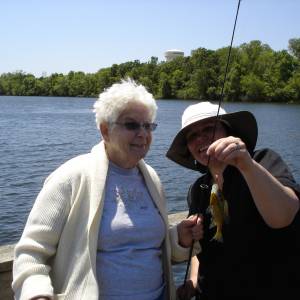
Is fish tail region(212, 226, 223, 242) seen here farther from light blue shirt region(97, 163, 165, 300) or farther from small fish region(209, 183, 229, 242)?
light blue shirt region(97, 163, 165, 300)

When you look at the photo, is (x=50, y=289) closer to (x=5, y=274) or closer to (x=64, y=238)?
(x=64, y=238)

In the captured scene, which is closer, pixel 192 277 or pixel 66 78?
pixel 192 277

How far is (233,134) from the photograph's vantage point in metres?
3.34

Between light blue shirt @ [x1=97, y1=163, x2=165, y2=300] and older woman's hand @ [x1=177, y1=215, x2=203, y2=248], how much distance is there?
0.19 meters

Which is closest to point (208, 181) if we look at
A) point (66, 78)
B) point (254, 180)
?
point (254, 180)

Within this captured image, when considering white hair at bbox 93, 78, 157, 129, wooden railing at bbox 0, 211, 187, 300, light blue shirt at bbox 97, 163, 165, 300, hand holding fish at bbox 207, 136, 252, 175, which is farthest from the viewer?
wooden railing at bbox 0, 211, 187, 300

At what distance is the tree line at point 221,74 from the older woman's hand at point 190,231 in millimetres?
77640

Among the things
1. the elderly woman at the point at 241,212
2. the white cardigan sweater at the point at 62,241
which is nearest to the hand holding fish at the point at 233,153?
the elderly woman at the point at 241,212

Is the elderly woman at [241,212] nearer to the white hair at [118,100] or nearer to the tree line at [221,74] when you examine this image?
the white hair at [118,100]

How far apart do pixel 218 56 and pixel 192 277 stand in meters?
115

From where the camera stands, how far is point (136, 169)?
11.2 ft

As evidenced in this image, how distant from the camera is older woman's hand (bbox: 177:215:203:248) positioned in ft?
10.7

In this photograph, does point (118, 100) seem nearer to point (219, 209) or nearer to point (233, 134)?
point (233, 134)

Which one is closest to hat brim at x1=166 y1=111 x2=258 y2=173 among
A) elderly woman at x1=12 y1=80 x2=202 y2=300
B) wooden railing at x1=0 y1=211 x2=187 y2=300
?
elderly woman at x1=12 y1=80 x2=202 y2=300
